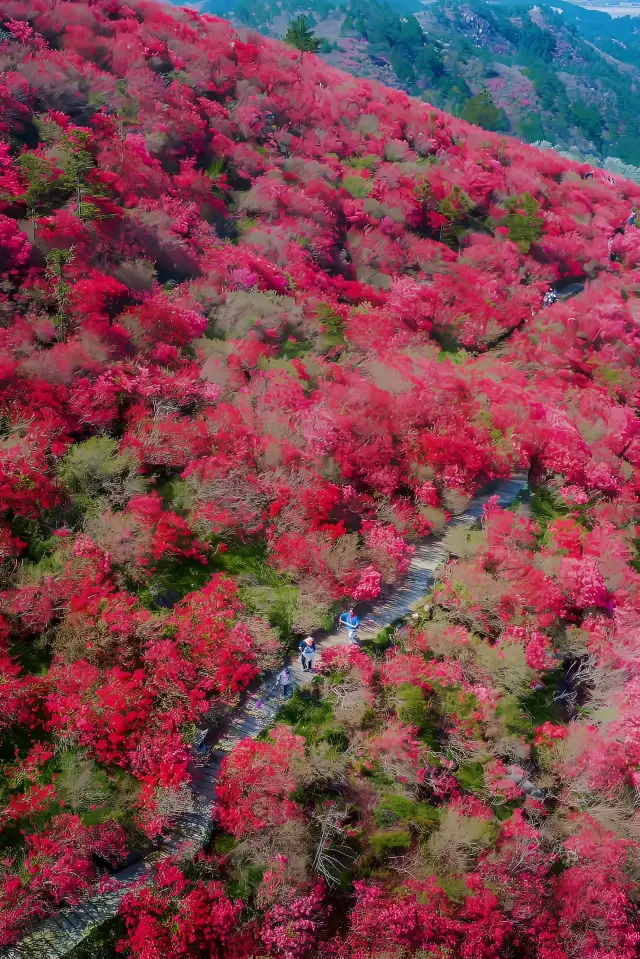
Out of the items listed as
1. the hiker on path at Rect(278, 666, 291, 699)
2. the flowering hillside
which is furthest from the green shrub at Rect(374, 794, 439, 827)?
the hiker on path at Rect(278, 666, 291, 699)

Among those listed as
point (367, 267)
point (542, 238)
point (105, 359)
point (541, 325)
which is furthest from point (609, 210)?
point (105, 359)

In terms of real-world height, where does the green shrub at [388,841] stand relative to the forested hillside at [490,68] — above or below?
below

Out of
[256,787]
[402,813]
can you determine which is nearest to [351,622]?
[402,813]

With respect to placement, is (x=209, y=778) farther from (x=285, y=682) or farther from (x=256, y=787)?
(x=285, y=682)

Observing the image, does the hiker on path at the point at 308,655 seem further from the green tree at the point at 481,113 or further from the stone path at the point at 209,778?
the green tree at the point at 481,113

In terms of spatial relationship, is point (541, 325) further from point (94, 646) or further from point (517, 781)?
point (94, 646)

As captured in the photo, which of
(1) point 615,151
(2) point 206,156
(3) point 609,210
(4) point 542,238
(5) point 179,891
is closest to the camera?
(5) point 179,891

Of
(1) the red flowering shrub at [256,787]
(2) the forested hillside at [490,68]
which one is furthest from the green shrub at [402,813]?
(2) the forested hillside at [490,68]
